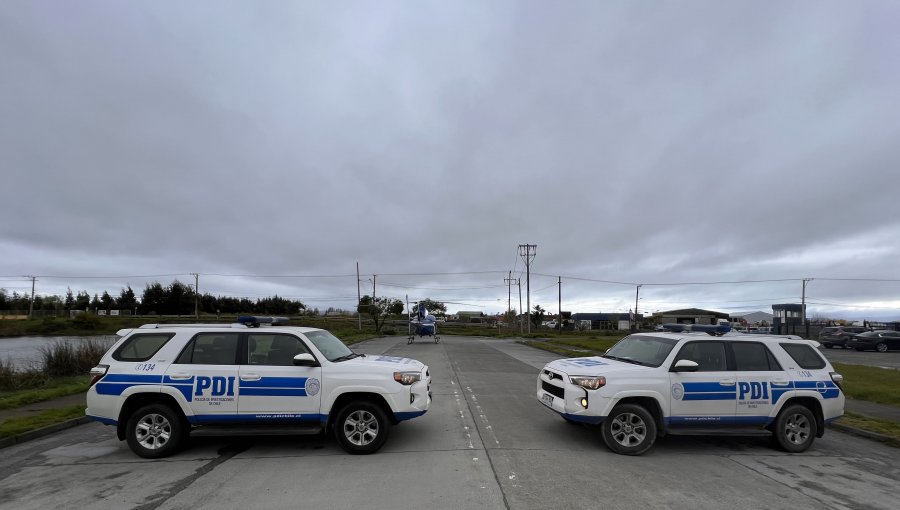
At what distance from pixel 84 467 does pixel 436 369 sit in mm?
12344

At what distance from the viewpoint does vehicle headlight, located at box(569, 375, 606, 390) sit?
273 inches

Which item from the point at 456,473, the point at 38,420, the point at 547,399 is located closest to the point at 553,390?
the point at 547,399

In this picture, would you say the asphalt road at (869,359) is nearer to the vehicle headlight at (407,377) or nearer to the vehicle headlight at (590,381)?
the vehicle headlight at (590,381)

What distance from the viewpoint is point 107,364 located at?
678 centimetres

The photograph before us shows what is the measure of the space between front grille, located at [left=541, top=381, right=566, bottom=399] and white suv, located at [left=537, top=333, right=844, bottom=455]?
0.6 inches

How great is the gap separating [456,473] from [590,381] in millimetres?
2314

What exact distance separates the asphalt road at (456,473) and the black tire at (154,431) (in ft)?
0.57

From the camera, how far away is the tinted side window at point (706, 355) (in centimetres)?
730

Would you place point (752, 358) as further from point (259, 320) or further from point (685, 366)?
point (259, 320)

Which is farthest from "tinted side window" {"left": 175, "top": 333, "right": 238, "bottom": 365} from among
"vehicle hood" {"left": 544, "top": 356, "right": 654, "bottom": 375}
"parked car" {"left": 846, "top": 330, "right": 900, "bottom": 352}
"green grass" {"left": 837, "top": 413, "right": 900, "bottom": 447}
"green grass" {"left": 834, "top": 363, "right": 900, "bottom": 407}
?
"parked car" {"left": 846, "top": 330, "right": 900, "bottom": 352}

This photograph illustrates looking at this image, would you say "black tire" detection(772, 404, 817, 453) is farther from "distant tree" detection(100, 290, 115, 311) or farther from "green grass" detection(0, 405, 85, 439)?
"distant tree" detection(100, 290, 115, 311)

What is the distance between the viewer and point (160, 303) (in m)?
96.0

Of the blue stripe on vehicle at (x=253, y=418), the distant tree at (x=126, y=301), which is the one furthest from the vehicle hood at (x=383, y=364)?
the distant tree at (x=126, y=301)

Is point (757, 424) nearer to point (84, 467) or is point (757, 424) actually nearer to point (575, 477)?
point (575, 477)
